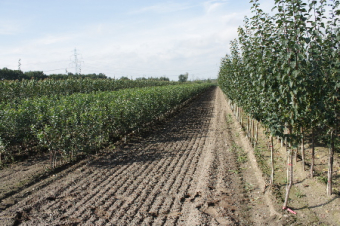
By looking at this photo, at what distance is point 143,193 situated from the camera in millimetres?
6383

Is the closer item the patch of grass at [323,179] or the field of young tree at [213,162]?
the field of young tree at [213,162]

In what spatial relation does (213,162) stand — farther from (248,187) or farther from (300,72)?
(300,72)

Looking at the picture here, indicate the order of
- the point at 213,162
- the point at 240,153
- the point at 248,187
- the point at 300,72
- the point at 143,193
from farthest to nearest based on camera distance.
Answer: the point at 240,153 → the point at 213,162 → the point at 248,187 → the point at 143,193 → the point at 300,72

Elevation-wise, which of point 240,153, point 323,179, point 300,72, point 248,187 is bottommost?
point 248,187

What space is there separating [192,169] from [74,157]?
14.4 feet

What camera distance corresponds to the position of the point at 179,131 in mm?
14781

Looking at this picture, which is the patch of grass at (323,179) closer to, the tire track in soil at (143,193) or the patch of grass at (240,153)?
the tire track in soil at (143,193)

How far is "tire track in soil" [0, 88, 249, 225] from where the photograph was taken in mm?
5203

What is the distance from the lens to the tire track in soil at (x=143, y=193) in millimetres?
5203

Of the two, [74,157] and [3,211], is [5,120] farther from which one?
[3,211]

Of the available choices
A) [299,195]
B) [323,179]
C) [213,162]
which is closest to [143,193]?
[213,162]

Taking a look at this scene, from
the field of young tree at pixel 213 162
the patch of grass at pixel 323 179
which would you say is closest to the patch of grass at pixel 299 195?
the field of young tree at pixel 213 162

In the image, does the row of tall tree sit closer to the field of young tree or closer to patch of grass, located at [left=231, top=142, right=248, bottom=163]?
the field of young tree

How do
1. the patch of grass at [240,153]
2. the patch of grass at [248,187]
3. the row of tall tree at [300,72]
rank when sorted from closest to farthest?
the row of tall tree at [300,72] < the patch of grass at [248,187] < the patch of grass at [240,153]
